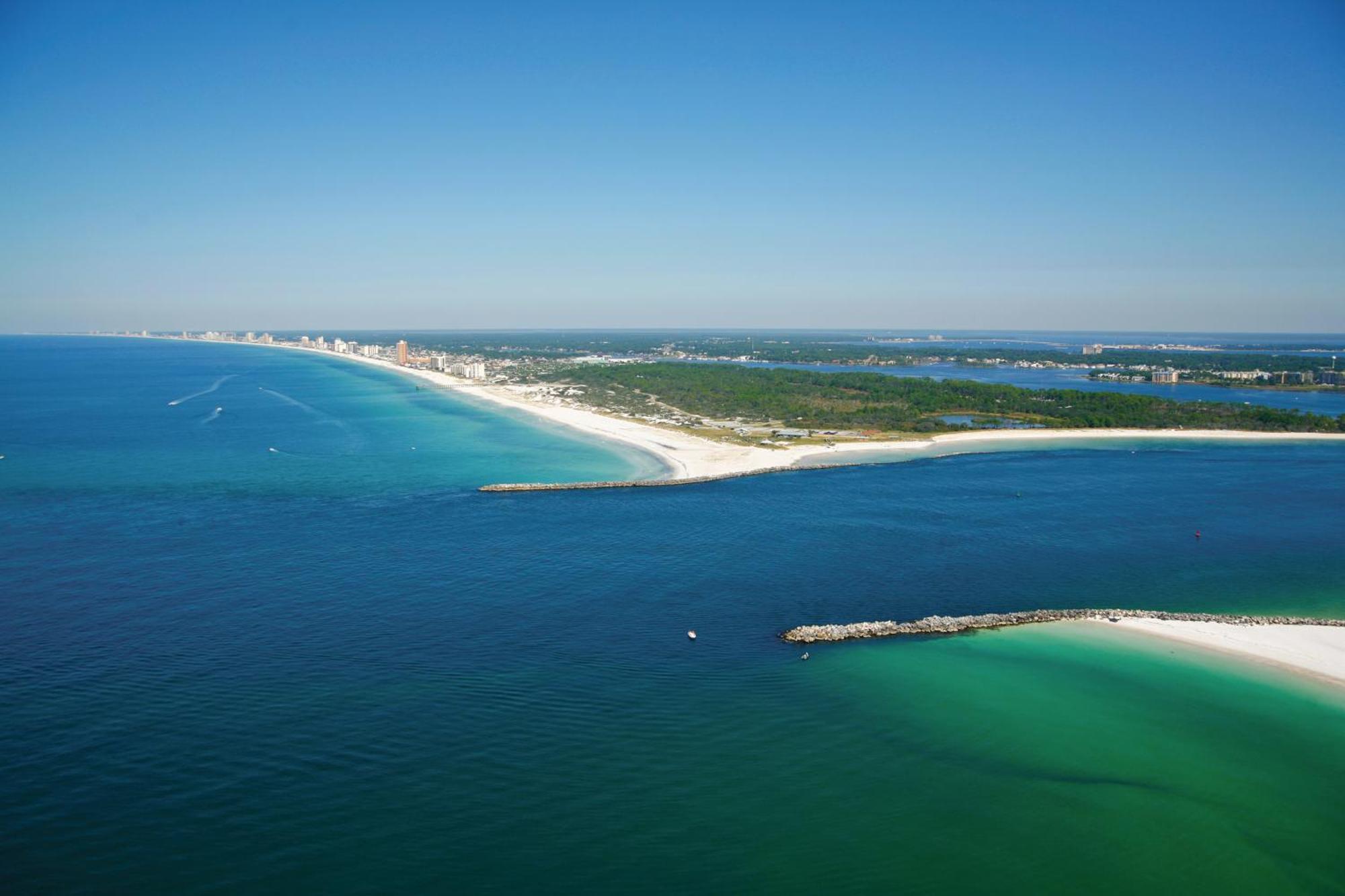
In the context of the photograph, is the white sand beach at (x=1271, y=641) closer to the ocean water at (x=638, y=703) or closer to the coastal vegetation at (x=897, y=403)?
the ocean water at (x=638, y=703)

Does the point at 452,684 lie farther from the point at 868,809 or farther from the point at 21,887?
the point at 868,809

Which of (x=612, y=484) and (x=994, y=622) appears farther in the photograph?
(x=612, y=484)

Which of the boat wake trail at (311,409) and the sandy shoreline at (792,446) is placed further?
the boat wake trail at (311,409)

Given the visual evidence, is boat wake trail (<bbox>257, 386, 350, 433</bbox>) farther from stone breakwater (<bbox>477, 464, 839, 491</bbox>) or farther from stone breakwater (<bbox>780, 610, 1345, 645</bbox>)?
stone breakwater (<bbox>780, 610, 1345, 645</bbox>)

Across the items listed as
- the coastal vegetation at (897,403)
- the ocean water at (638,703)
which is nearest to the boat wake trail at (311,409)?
the coastal vegetation at (897,403)

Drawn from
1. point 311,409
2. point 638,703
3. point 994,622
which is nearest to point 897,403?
point 994,622

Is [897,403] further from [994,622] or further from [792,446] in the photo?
[994,622]

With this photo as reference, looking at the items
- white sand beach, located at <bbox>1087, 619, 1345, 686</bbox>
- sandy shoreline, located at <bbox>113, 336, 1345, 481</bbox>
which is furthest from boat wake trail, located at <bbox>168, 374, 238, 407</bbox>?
white sand beach, located at <bbox>1087, 619, 1345, 686</bbox>

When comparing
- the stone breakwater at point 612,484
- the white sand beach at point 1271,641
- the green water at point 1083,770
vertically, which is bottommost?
the green water at point 1083,770
